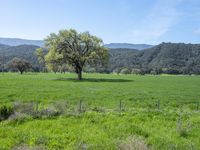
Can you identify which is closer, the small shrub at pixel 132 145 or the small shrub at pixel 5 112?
the small shrub at pixel 132 145

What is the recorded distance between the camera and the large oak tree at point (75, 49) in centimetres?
7150

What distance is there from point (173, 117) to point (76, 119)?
6.28 meters

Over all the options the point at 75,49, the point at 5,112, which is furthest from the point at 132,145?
the point at 75,49

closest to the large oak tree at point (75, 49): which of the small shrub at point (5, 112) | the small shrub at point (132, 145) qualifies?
the small shrub at point (5, 112)

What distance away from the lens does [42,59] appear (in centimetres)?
7956

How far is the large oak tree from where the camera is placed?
71500 millimetres

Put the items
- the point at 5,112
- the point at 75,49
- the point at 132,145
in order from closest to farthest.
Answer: the point at 132,145 → the point at 5,112 → the point at 75,49

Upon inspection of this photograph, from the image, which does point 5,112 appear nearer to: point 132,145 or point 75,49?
point 132,145

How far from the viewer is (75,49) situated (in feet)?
245

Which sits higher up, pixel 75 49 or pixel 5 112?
pixel 75 49

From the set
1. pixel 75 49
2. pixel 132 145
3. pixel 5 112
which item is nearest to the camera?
pixel 132 145

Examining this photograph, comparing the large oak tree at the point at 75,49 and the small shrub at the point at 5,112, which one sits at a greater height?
the large oak tree at the point at 75,49

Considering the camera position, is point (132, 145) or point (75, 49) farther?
point (75, 49)

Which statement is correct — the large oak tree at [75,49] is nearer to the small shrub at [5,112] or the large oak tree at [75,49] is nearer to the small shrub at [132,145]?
the small shrub at [5,112]
